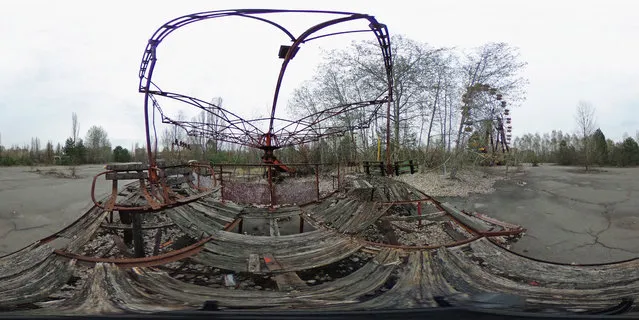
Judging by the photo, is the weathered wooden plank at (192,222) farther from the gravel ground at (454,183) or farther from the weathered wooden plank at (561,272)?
the gravel ground at (454,183)

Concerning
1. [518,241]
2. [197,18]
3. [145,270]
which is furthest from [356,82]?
[145,270]

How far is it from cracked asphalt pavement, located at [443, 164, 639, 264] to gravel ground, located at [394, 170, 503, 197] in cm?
64

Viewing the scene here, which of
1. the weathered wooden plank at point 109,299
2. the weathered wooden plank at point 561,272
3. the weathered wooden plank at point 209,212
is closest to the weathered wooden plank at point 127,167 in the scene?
the weathered wooden plank at point 109,299

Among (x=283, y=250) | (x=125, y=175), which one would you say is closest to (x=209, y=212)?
(x=125, y=175)

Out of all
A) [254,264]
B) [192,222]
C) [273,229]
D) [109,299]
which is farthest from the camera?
[273,229]

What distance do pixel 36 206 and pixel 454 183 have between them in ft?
55.4

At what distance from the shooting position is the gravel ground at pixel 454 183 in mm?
11913

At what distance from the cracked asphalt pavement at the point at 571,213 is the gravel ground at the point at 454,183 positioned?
64 cm

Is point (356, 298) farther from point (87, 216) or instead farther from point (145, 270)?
point (87, 216)

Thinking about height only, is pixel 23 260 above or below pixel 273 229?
above

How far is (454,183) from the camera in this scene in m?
13.0

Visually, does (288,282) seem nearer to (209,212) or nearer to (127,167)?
(127,167)

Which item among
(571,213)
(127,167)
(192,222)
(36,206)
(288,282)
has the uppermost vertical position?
(127,167)

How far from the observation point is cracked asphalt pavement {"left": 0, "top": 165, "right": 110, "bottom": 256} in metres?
7.02
